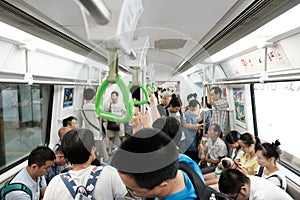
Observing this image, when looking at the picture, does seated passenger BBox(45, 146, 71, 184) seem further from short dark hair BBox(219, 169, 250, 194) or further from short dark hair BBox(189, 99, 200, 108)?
short dark hair BBox(189, 99, 200, 108)

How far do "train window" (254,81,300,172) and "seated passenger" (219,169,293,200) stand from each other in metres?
1.45

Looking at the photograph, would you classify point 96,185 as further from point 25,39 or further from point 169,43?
point 25,39

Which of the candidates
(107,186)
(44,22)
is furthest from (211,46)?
(107,186)

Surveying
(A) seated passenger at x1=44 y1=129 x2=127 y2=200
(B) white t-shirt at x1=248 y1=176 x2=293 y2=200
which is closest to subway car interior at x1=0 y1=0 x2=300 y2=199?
(A) seated passenger at x1=44 y1=129 x2=127 y2=200

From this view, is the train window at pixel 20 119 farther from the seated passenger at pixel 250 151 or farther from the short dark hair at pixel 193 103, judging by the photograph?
the seated passenger at pixel 250 151

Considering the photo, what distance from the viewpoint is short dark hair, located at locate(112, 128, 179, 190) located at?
0.71 m

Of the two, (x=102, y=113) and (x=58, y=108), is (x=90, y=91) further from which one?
(x=58, y=108)

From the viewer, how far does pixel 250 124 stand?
4.86 meters

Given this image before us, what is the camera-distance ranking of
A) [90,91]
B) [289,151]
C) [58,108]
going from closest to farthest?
[90,91]
[289,151]
[58,108]

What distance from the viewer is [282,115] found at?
3834mm

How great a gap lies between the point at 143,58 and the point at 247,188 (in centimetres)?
182

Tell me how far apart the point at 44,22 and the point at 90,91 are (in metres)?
1.16

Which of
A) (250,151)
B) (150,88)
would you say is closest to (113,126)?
(150,88)

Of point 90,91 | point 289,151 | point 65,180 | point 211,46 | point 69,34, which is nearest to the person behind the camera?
point 90,91
